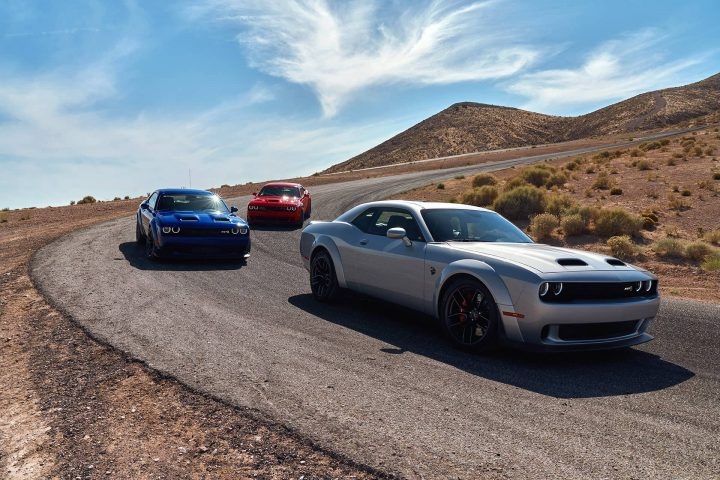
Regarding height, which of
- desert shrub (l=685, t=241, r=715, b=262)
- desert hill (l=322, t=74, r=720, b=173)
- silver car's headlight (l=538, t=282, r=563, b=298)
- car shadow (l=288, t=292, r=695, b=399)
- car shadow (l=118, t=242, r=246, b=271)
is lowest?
desert shrub (l=685, t=241, r=715, b=262)

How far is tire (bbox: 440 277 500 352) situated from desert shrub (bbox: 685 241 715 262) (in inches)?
350

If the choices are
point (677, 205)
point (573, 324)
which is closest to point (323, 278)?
point (573, 324)

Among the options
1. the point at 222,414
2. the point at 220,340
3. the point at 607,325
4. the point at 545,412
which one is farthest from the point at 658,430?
the point at 220,340

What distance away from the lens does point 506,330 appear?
210 inches

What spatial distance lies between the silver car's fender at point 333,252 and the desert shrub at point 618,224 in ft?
31.5

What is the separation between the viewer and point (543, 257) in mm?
5613

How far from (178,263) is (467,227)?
259 inches

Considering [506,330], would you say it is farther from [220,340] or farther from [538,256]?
[220,340]

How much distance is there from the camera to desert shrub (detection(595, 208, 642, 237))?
48.1 feet

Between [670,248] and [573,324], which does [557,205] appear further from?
[573,324]

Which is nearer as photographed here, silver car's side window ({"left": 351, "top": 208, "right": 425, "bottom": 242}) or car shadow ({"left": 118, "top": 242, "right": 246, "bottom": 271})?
silver car's side window ({"left": 351, "top": 208, "right": 425, "bottom": 242})

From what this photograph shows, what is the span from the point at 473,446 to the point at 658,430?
131cm

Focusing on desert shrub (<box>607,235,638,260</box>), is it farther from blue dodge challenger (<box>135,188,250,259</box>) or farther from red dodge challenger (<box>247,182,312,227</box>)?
red dodge challenger (<box>247,182,312,227</box>)

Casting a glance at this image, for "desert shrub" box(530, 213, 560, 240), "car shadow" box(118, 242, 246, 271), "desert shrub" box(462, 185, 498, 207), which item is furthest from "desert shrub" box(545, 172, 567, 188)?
"car shadow" box(118, 242, 246, 271)
